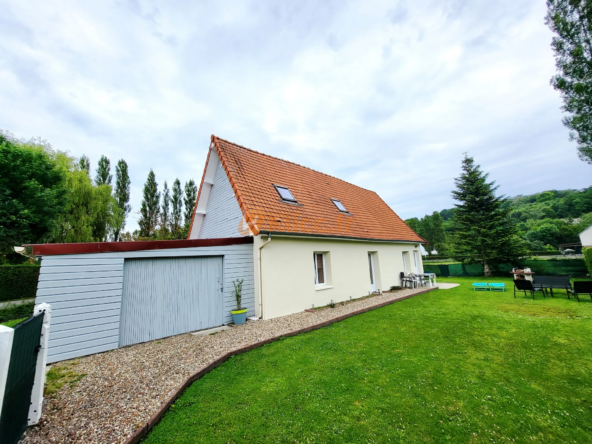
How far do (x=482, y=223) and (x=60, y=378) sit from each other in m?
26.3

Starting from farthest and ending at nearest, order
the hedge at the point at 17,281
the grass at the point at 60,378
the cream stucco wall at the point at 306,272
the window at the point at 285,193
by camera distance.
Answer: the hedge at the point at 17,281 < the window at the point at 285,193 < the cream stucco wall at the point at 306,272 < the grass at the point at 60,378

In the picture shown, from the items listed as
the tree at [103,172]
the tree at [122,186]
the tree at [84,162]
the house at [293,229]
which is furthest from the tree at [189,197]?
the house at [293,229]

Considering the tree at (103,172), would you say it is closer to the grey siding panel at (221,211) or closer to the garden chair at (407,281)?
the grey siding panel at (221,211)

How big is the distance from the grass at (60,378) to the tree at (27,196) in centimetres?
1775

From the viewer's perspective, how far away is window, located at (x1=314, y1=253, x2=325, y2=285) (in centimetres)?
953

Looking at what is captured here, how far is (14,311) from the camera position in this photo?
10.8 metres

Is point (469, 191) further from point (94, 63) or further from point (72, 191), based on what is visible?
point (72, 191)

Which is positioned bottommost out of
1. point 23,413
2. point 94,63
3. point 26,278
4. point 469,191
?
point 23,413

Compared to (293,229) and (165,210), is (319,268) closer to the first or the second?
(293,229)

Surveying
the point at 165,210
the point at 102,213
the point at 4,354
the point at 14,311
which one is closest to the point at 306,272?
the point at 4,354

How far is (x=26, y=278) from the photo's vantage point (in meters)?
13.4

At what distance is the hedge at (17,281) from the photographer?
503 inches

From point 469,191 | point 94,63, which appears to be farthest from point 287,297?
point 469,191

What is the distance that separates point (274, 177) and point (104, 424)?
31.0 ft
